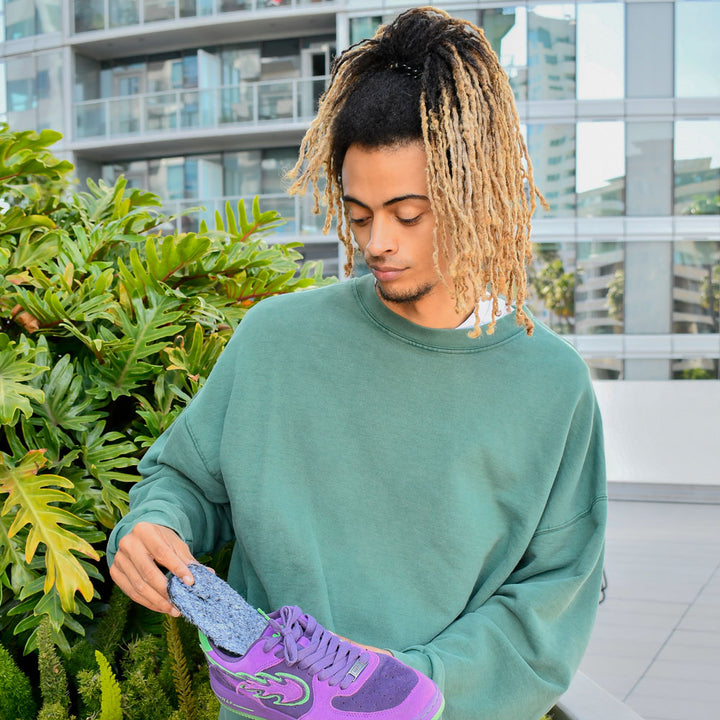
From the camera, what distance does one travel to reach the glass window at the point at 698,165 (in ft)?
52.3

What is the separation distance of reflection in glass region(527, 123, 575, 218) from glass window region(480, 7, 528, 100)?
0.76 m

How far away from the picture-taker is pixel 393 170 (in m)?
1.27

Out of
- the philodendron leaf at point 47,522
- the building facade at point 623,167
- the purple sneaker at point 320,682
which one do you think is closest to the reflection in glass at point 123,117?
the building facade at point 623,167

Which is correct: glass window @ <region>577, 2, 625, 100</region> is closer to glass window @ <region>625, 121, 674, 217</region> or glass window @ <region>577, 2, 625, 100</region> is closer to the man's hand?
glass window @ <region>625, 121, 674, 217</region>

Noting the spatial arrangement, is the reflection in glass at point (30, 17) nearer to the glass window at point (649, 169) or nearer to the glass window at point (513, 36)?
the glass window at point (513, 36)

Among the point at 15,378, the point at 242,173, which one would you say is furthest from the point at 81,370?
the point at 242,173

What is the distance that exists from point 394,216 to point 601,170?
52.0 feet

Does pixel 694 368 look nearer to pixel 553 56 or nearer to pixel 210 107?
pixel 553 56

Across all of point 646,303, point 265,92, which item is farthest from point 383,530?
point 265,92

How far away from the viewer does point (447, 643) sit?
1309 mm

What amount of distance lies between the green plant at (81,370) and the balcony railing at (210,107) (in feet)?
50.6

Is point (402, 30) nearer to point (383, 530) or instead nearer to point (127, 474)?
point (383, 530)

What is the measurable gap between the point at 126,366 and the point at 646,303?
15129mm

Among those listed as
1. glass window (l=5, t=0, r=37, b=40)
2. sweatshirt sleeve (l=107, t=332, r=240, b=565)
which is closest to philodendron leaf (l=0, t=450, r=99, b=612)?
sweatshirt sleeve (l=107, t=332, r=240, b=565)
